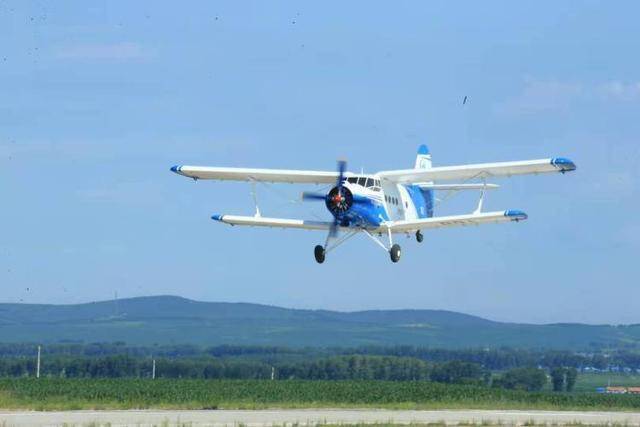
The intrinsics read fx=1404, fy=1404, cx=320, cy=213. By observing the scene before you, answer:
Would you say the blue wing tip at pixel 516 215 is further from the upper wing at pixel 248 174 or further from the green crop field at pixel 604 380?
the green crop field at pixel 604 380

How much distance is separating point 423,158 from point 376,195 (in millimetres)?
17488

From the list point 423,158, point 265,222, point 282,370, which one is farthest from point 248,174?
point 282,370

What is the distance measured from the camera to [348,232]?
Answer: 59938 millimetres

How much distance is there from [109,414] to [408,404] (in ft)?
63.2

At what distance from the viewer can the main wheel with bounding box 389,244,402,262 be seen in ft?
195

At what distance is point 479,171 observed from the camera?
6241 centimetres

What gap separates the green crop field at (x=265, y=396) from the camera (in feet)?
228

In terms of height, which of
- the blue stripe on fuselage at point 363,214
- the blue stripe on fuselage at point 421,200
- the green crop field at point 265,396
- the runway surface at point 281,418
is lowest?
the runway surface at point 281,418

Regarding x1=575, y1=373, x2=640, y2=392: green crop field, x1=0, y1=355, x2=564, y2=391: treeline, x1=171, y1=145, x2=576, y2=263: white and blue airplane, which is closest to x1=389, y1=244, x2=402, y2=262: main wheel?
x1=171, y1=145, x2=576, y2=263: white and blue airplane

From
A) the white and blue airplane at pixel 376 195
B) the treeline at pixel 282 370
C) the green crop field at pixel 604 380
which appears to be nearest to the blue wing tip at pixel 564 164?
the white and blue airplane at pixel 376 195

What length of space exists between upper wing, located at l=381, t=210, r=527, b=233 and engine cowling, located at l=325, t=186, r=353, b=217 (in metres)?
2.43

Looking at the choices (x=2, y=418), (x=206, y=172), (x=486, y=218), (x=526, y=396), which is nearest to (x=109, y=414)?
(x=2, y=418)

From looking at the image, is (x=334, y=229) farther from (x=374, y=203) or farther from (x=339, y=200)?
(x=374, y=203)

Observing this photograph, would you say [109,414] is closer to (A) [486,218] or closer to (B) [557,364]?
(A) [486,218]
